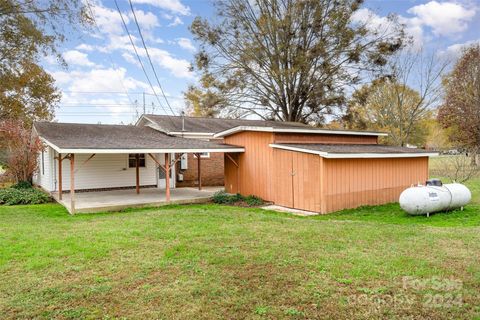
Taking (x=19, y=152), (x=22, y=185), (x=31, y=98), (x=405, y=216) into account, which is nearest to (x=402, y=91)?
(x=405, y=216)

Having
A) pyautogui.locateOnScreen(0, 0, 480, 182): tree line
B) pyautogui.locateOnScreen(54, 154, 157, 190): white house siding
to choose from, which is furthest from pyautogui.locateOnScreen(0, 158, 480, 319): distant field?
pyautogui.locateOnScreen(0, 0, 480, 182): tree line

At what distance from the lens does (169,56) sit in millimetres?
19750

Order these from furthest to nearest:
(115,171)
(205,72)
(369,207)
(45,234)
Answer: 1. (205,72)
2. (115,171)
3. (369,207)
4. (45,234)

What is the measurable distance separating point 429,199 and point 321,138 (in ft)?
17.9

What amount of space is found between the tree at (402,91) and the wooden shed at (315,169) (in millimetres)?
10979

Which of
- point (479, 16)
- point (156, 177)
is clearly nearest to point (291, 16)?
point (479, 16)

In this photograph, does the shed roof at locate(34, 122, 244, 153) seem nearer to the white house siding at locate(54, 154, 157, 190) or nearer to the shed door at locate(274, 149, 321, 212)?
the white house siding at locate(54, 154, 157, 190)

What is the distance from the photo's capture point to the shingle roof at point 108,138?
11844mm

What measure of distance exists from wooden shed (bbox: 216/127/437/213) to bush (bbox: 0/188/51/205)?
7.25m

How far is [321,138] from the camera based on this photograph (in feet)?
47.9

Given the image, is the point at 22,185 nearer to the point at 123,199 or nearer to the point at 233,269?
the point at 123,199

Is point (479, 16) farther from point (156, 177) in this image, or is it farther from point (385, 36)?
point (156, 177)

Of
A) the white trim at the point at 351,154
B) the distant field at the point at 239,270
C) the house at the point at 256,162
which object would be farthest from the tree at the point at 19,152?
the white trim at the point at 351,154

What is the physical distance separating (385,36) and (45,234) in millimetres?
23961
